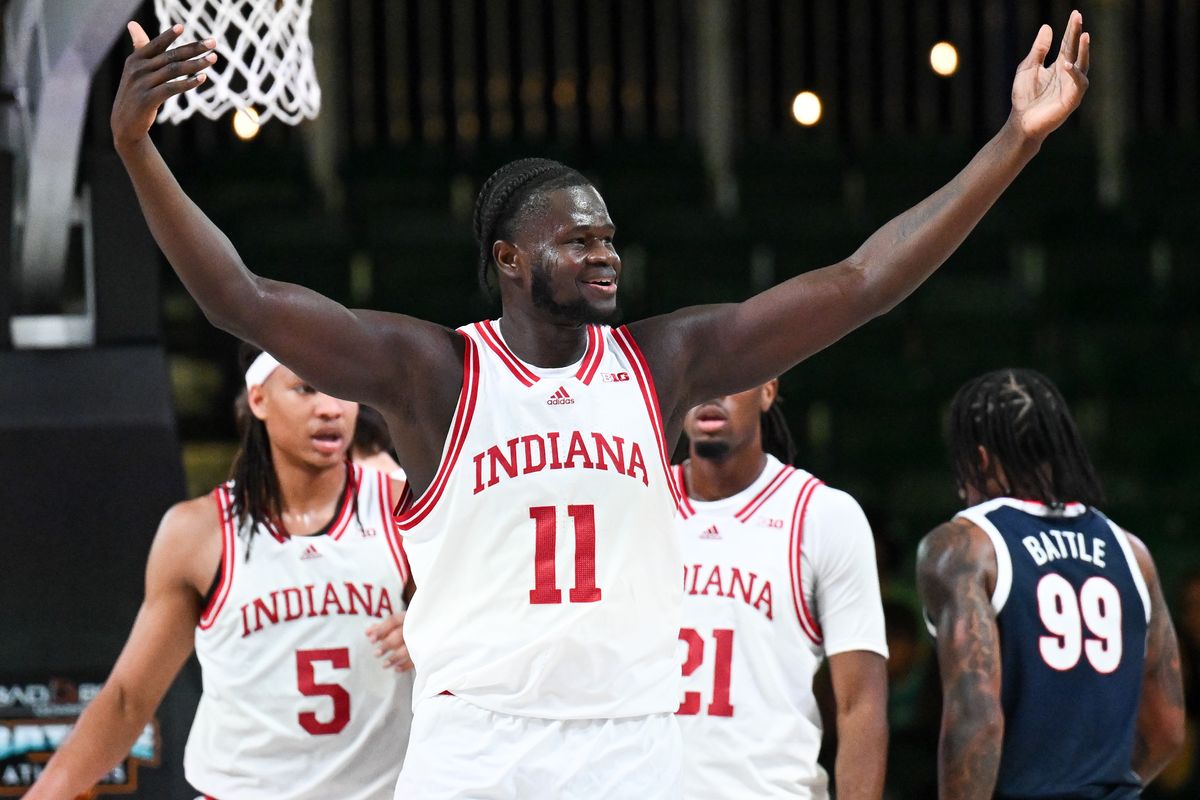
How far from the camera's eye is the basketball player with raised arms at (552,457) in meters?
3.11

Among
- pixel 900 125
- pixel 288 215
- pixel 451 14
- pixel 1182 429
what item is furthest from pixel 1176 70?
pixel 288 215

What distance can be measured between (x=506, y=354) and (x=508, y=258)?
0.20 m

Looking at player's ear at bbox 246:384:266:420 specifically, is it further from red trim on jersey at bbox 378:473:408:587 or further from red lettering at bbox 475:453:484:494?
red lettering at bbox 475:453:484:494

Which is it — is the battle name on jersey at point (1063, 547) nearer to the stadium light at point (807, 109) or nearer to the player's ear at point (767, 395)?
the player's ear at point (767, 395)

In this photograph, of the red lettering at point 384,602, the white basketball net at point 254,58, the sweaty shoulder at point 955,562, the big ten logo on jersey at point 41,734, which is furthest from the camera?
the big ten logo on jersey at point 41,734

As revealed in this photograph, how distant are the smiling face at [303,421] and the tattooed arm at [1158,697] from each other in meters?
2.06

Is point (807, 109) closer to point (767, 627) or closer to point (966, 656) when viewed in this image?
point (767, 627)

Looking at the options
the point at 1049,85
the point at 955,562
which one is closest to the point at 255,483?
the point at 955,562

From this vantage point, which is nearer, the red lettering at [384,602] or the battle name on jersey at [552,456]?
the battle name on jersey at [552,456]

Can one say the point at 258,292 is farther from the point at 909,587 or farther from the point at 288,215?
the point at 288,215

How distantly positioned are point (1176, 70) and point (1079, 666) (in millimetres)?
9272

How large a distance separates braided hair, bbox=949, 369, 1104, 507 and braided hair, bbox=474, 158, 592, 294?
4.94 feet

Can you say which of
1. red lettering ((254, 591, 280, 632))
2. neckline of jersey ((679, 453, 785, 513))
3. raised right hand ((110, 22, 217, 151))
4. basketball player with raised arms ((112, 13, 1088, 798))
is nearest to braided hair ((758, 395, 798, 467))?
neckline of jersey ((679, 453, 785, 513))

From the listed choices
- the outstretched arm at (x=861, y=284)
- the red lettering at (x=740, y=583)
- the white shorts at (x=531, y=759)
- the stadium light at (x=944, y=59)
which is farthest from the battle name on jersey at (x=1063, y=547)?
the stadium light at (x=944, y=59)
